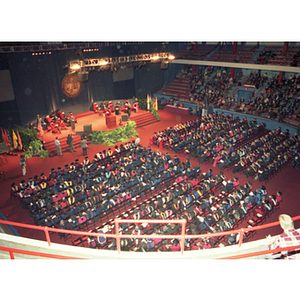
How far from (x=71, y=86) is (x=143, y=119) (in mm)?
7108

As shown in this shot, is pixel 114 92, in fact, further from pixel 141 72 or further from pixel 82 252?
pixel 82 252

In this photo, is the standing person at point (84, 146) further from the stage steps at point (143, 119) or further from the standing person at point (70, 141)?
the stage steps at point (143, 119)

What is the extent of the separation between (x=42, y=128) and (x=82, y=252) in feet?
60.2

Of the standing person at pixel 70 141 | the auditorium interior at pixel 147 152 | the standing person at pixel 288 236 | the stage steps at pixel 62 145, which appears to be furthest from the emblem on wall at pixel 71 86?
the standing person at pixel 288 236

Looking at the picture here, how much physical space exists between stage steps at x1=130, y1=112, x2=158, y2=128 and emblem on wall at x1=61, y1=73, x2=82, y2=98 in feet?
18.4

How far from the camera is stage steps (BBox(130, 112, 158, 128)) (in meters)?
23.0

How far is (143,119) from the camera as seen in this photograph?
23516 millimetres

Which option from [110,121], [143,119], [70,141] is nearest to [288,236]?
[70,141]

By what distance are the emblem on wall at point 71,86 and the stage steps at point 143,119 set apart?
560 cm

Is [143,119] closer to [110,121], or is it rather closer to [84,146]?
[110,121]

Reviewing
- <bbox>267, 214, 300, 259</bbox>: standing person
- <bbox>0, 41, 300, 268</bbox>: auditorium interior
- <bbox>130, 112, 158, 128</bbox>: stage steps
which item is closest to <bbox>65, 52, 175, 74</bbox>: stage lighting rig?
<bbox>0, 41, 300, 268</bbox>: auditorium interior

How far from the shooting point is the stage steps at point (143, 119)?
75.4 feet

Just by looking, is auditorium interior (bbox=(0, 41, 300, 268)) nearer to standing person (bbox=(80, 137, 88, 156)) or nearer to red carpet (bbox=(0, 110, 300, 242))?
red carpet (bbox=(0, 110, 300, 242))
